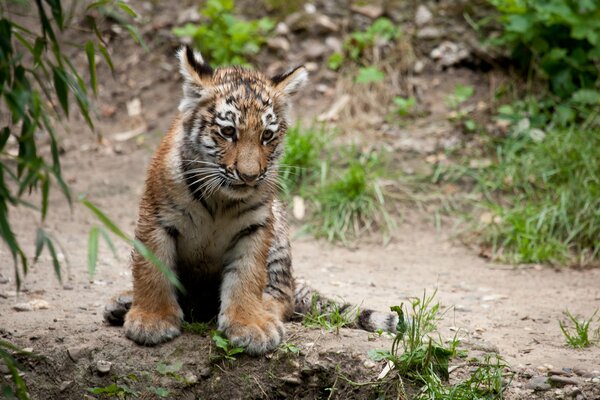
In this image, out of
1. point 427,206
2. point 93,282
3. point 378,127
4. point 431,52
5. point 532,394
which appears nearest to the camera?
point 532,394

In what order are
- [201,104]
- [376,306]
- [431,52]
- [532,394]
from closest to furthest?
[532,394] < [201,104] < [376,306] < [431,52]

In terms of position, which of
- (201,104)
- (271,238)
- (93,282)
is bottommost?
(93,282)

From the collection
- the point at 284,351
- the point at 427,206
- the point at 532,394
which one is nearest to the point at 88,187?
the point at 427,206

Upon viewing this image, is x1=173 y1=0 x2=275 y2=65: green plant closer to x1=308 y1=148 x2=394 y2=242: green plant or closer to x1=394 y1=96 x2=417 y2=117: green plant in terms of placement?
x1=394 y1=96 x2=417 y2=117: green plant

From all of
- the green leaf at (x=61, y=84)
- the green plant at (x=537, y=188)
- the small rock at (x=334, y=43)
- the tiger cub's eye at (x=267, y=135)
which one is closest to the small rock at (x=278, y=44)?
the small rock at (x=334, y=43)

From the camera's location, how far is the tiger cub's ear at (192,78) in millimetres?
4773

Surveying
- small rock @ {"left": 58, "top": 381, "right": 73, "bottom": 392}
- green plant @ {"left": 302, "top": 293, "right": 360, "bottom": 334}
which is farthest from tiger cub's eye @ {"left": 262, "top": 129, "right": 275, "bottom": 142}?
small rock @ {"left": 58, "top": 381, "right": 73, "bottom": 392}

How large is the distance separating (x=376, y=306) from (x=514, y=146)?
3.73 metres

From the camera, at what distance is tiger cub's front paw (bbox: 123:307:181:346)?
455cm

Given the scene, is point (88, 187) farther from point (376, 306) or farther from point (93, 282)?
point (376, 306)

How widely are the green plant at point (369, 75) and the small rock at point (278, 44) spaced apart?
3.83 ft

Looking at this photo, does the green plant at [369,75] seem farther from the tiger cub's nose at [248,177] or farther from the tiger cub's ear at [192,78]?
the tiger cub's nose at [248,177]

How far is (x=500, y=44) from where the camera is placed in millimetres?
9500

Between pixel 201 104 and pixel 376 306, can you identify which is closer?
pixel 201 104
